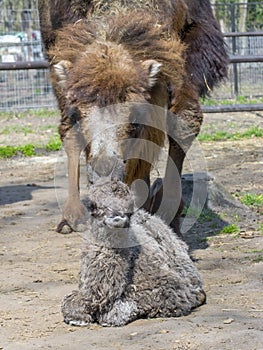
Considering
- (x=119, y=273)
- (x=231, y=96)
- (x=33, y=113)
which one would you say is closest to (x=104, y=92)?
(x=119, y=273)

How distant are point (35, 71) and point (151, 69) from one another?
1236 centimetres

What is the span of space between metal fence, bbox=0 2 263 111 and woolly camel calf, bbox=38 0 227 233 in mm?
8607

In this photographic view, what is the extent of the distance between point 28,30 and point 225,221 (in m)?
12.9

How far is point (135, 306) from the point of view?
384 cm

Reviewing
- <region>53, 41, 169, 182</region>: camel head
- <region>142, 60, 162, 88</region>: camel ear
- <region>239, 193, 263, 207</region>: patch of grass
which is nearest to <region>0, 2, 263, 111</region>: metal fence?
<region>239, 193, 263, 207</region>: patch of grass

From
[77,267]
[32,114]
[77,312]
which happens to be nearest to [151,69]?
[77,267]

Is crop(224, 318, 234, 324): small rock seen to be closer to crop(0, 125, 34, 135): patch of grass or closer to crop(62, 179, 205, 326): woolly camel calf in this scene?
crop(62, 179, 205, 326): woolly camel calf

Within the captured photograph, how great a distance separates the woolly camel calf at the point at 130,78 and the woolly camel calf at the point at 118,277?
535 millimetres

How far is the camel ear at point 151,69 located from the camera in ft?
16.6

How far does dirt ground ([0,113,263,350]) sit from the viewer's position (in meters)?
3.62

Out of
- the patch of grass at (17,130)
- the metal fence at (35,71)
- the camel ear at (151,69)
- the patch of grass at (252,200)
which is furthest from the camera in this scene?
the metal fence at (35,71)

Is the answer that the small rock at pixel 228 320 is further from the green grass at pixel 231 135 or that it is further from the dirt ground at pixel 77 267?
the green grass at pixel 231 135

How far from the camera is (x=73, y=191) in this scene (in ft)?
20.4

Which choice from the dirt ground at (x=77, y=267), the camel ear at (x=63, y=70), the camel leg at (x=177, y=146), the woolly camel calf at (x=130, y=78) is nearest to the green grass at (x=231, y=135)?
the dirt ground at (x=77, y=267)
